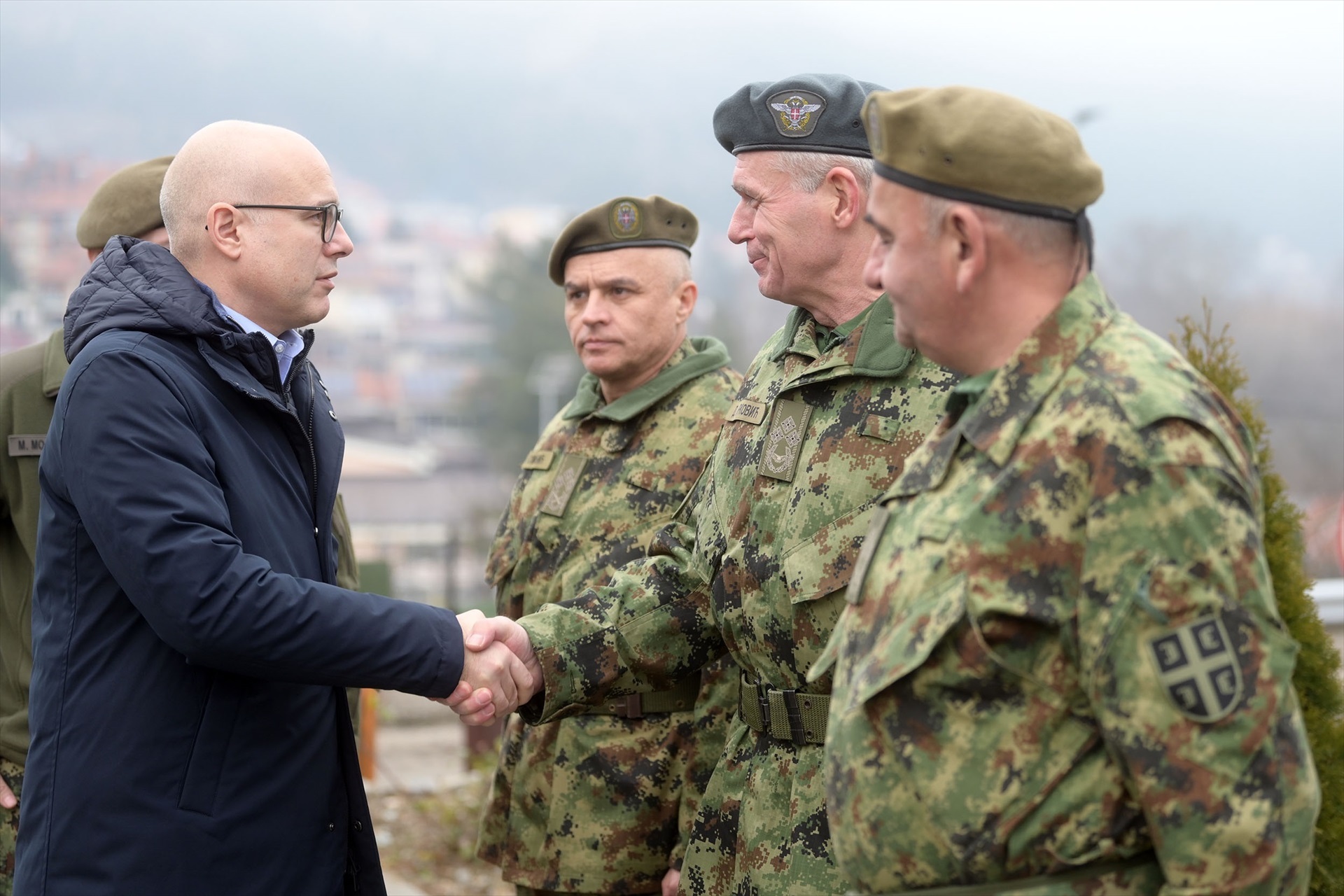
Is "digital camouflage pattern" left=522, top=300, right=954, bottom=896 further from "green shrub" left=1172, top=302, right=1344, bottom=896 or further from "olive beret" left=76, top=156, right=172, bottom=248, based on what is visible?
"olive beret" left=76, top=156, right=172, bottom=248

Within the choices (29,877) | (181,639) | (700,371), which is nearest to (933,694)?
(181,639)

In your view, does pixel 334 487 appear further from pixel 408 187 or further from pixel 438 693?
pixel 408 187

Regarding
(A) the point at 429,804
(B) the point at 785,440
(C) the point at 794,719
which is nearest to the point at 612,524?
(B) the point at 785,440

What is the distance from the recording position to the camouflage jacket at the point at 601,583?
3.68 meters

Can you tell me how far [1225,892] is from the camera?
64.4 inches

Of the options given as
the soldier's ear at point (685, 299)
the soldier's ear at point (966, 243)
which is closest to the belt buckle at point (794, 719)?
the soldier's ear at point (966, 243)

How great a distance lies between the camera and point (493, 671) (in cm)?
297

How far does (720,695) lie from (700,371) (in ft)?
3.56

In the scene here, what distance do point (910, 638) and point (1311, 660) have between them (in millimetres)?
1823

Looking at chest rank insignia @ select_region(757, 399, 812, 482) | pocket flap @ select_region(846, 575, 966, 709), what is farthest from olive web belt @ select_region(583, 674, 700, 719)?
pocket flap @ select_region(846, 575, 966, 709)

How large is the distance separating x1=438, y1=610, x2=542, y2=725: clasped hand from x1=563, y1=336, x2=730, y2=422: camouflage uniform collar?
44.8 inches

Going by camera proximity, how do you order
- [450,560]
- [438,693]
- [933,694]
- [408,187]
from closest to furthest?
1. [933,694]
2. [438,693]
3. [450,560]
4. [408,187]

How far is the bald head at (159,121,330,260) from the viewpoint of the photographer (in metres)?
2.88

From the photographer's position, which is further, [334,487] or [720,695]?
[720,695]
